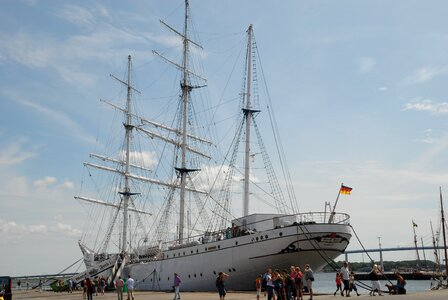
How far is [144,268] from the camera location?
4956 cm

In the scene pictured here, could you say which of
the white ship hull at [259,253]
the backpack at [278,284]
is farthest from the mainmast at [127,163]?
the backpack at [278,284]

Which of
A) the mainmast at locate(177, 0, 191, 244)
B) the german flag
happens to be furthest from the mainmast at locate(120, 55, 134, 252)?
the german flag

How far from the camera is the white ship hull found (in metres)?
31.3

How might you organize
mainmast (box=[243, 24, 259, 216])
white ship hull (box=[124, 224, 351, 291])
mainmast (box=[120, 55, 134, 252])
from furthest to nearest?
mainmast (box=[120, 55, 134, 252])
mainmast (box=[243, 24, 259, 216])
white ship hull (box=[124, 224, 351, 291])

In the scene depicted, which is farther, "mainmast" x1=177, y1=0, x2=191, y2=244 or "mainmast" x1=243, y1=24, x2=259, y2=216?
"mainmast" x1=177, y1=0, x2=191, y2=244

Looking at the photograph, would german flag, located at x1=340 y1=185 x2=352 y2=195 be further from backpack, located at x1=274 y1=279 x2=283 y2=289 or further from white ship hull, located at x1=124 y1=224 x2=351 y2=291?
backpack, located at x1=274 y1=279 x2=283 y2=289

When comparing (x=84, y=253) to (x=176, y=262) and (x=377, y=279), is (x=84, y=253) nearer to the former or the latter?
(x=176, y=262)

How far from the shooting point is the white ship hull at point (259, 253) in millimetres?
31297

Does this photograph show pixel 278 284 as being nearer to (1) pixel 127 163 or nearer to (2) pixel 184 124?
(2) pixel 184 124

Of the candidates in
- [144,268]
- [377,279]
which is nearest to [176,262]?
[144,268]

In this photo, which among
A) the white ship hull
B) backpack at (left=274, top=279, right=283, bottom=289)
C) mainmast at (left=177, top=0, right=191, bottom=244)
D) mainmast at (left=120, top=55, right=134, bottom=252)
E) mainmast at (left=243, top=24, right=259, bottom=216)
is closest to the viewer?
backpack at (left=274, top=279, right=283, bottom=289)

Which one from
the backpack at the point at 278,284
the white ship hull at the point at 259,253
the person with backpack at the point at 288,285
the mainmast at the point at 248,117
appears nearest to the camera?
the backpack at the point at 278,284

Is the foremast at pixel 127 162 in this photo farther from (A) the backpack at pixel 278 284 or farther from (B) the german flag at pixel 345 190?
(A) the backpack at pixel 278 284

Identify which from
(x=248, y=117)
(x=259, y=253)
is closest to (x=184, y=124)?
(x=248, y=117)
